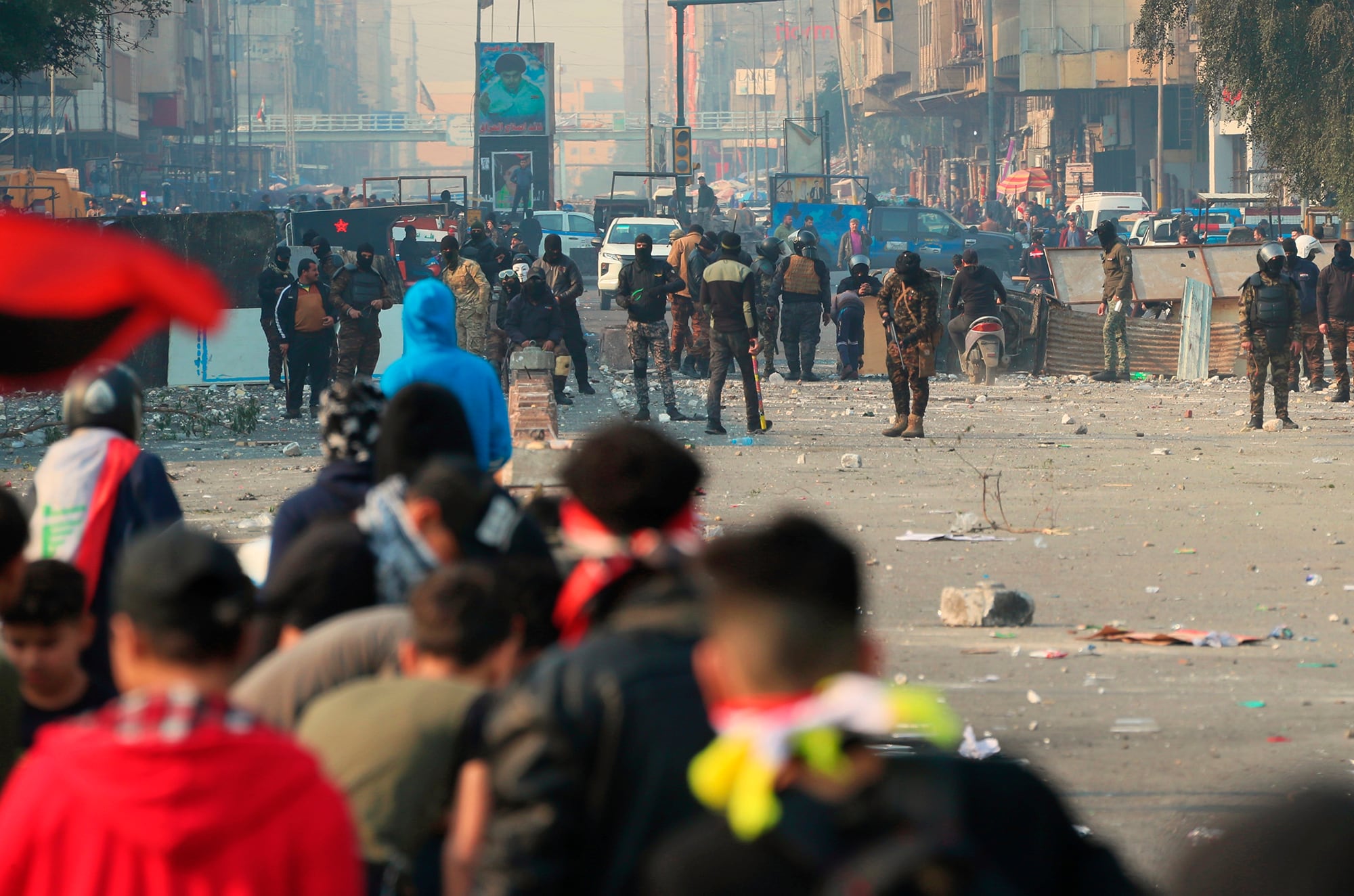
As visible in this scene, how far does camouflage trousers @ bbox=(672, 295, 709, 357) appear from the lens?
18.7 metres

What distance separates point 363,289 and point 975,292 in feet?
21.5

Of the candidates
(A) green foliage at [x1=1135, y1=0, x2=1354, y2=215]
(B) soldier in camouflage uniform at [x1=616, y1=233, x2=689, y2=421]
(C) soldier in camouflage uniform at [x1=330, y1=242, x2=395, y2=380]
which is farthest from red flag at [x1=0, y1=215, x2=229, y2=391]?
(A) green foliage at [x1=1135, y1=0, x2=1354, y2=215]

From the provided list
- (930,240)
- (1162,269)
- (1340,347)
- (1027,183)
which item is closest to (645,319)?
(1340,347)

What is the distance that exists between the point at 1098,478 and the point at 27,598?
1042cm

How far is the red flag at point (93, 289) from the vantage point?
81.3 inches

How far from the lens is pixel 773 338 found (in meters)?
20.4

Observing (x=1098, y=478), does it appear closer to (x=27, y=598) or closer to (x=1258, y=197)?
(x=27, y=598)

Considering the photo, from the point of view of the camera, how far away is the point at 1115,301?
Result: 20.2 meters

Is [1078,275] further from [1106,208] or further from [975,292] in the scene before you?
[1106,208]

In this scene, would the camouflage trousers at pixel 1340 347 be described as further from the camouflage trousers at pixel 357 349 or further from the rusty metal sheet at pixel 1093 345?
the camouflage trousers at pixel 357 349

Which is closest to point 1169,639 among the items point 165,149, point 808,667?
point 808,667

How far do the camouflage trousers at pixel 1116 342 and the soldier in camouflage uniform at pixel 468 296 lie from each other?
25.3ft

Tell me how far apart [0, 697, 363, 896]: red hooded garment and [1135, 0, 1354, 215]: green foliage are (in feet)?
80.2

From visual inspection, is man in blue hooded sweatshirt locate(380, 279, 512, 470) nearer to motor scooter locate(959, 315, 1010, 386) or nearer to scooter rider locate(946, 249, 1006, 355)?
scooter rider locate(946, 249, 1006, 355)
